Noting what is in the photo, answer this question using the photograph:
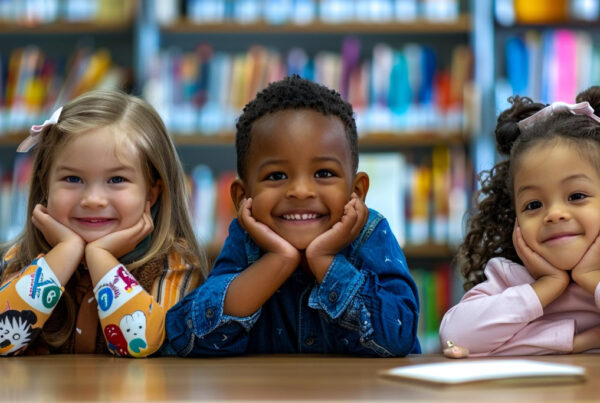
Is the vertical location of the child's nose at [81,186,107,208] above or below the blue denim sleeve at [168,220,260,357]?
above

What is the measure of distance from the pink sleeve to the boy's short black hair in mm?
361

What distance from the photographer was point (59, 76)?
12.3 feet

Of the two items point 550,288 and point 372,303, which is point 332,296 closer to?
point 372,303

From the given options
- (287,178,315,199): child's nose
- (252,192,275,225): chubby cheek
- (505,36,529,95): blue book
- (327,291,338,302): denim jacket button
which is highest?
(505,36,529,95): blue book

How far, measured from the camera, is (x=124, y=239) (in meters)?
1.67

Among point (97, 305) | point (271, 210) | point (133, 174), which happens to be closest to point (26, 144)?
point (133, 174)

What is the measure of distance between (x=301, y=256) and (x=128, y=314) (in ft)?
A: 1.12

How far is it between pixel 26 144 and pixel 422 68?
2164mm

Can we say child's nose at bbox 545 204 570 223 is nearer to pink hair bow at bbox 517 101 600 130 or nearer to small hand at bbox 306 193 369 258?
pink hair bow at bbox 517 101 600 130

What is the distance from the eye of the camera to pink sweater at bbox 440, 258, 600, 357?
1.49 metres

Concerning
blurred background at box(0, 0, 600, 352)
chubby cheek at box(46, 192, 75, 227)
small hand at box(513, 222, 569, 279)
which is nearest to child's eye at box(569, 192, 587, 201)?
small hand at box(513, 222, 569, 279)

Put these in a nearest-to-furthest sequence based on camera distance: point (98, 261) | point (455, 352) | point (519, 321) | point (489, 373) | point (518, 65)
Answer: point (489, 373)
point (455, 352)
point (519, 321)
point (98, 261)
point (518, 65)

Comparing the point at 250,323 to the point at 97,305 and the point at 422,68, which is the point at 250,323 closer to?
the point at 97,305

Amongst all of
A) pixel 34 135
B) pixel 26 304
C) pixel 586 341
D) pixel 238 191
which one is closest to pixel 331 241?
pixel 238 191
